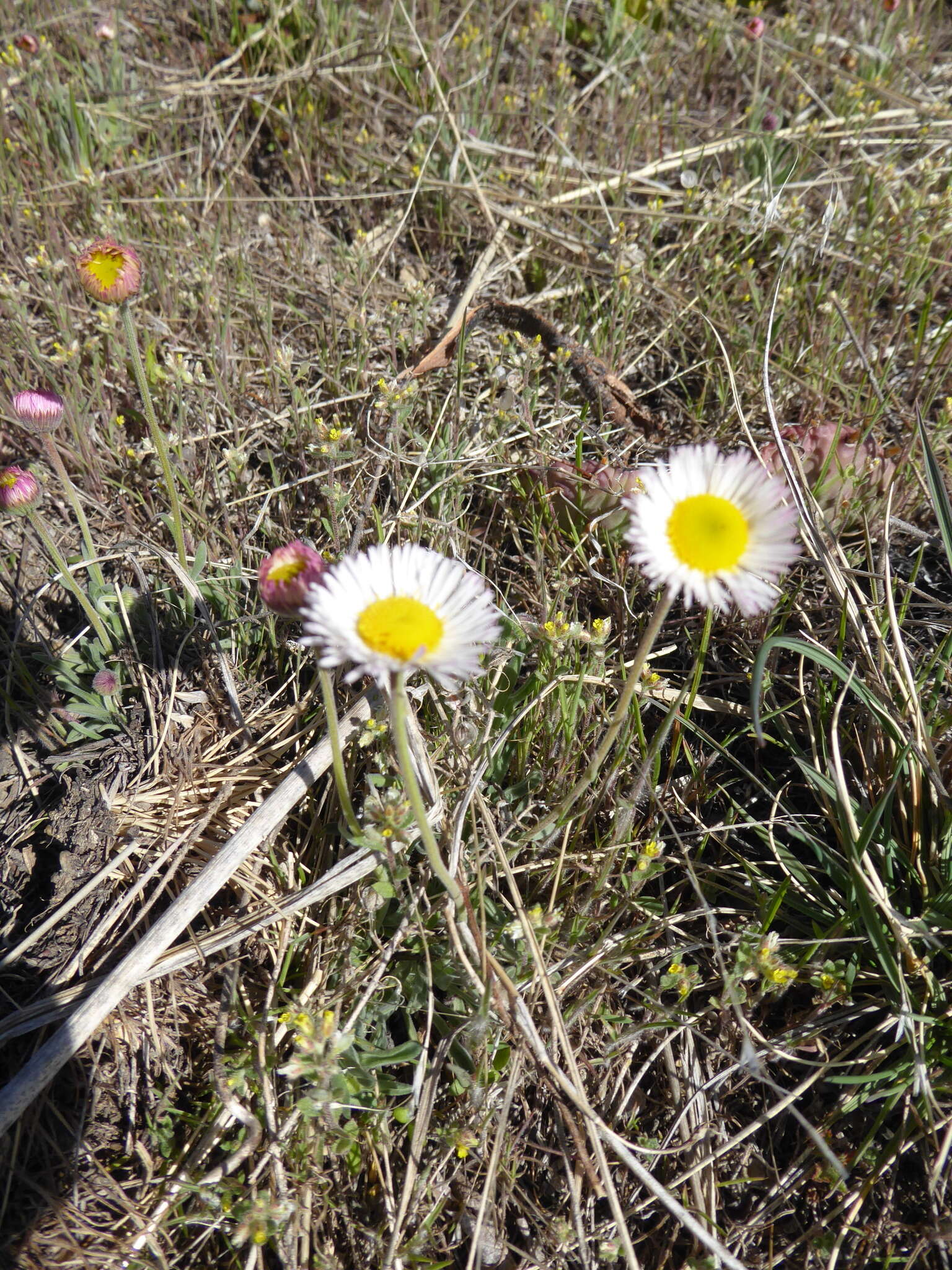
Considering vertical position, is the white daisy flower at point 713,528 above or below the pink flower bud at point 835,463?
below

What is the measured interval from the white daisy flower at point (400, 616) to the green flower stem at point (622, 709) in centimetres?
22

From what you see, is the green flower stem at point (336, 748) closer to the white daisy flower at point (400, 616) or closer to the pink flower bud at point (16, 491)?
the white daisy flower at point (400, 616)

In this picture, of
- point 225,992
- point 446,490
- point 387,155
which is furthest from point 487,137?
point 225,992

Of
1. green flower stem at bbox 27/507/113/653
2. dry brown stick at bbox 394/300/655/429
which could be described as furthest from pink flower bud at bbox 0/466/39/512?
dry brown stick at bbox 394/300/655/429

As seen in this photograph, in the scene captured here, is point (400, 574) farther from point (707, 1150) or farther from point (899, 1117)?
point (899, 1117)

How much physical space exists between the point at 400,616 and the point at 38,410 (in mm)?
1114

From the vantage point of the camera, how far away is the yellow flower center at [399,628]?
1.19 meters

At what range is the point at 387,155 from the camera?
3.04m

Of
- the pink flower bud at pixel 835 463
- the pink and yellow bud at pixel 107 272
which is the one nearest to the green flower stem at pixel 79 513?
the pink and yellow bud at pixel 107 272

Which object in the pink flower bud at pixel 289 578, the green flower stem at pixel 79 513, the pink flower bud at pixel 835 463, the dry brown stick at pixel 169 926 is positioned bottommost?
the dry brown stick at pixel 169 926

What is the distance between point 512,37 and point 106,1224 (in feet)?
13.2

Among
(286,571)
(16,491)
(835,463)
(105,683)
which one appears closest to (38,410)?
(16,491)

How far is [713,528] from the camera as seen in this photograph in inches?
50.3

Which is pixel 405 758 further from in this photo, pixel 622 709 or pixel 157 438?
pixel 157 438
